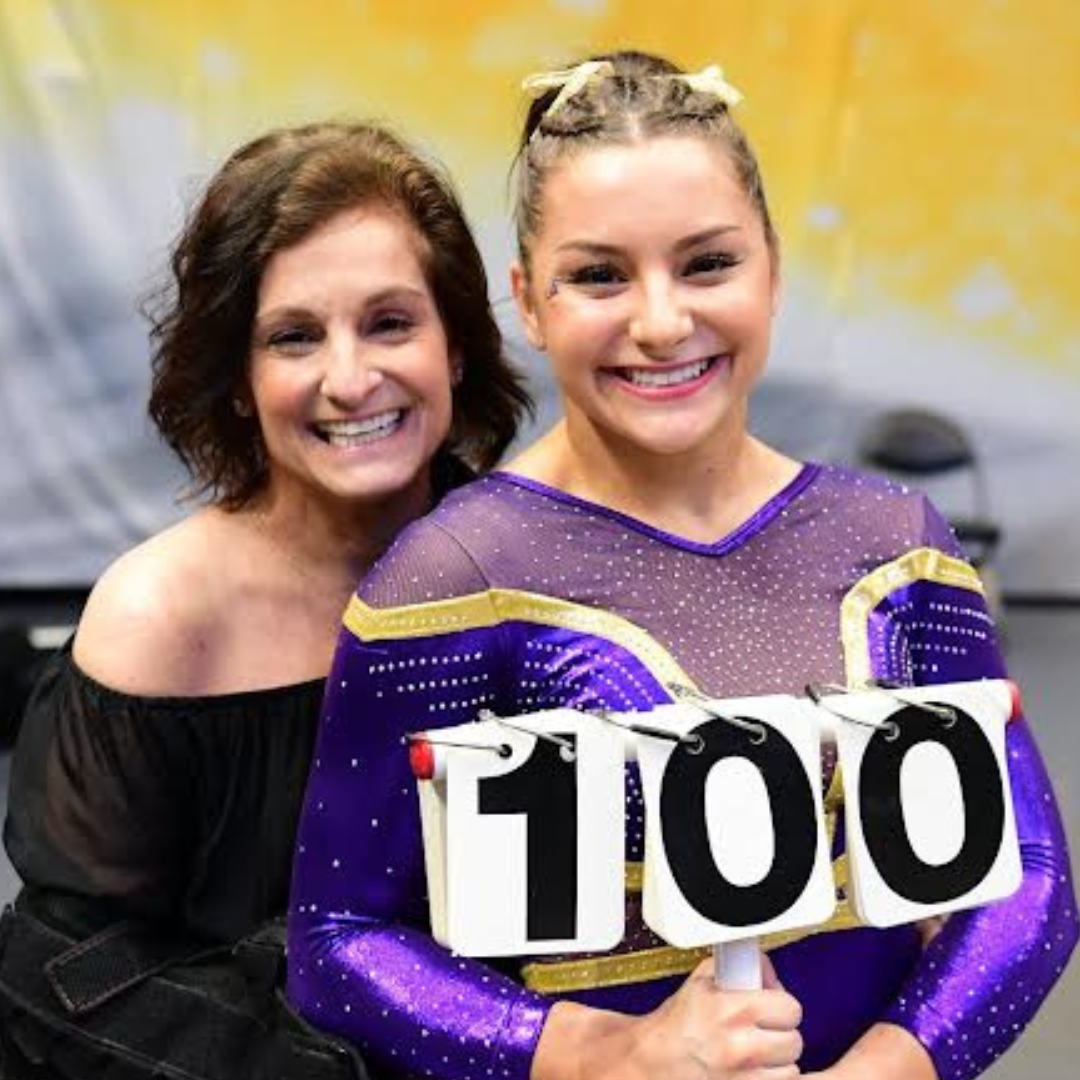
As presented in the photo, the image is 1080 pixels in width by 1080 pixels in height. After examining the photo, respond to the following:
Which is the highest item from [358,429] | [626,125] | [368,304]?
[626,125]

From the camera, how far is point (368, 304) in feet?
4.54

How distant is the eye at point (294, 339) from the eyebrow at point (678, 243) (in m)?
0.40

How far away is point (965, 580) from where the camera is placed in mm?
1167

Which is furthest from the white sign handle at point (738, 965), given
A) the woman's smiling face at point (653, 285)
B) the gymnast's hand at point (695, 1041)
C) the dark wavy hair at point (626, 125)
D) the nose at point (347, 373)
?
the nose at point (347, 373)

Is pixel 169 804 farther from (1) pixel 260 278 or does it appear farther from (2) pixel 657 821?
(2) pixel 657 821

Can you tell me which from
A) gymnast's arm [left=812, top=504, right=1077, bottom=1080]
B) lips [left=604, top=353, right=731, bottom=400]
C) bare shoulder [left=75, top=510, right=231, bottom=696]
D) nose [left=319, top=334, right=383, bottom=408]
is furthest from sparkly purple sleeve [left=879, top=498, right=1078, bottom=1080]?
bare shoulder [left=75, top=510, right=231, bottom=696]

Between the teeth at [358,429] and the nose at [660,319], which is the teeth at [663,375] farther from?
the teeth at [358,429]

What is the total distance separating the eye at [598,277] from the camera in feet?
3.44

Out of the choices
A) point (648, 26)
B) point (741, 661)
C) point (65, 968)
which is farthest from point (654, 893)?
point (648, 26)

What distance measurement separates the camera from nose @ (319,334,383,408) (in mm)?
1368

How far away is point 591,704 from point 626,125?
35 cm

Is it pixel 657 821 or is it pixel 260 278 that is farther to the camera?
pixel 260 278

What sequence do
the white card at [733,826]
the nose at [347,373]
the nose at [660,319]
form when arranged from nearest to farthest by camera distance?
1. the white card at [733,826]
2. the nose at [660,319]
3. the nose at [347,373]

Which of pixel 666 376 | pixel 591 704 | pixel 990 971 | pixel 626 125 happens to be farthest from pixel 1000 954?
pixel 626 125
